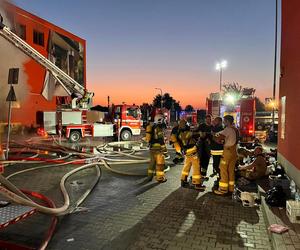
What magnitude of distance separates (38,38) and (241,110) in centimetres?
1736

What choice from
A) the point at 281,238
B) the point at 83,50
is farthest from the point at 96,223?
the point at 83,50

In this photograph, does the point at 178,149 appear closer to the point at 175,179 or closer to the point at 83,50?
the point at 175,179

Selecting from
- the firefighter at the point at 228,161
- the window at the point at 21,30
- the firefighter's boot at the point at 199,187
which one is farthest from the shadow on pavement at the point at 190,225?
the window at the point at 21,30

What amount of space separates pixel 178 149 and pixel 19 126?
1519cm

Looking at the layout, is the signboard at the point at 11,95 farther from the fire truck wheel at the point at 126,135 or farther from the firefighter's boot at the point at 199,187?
the fire truck wheel at the point at 126,135

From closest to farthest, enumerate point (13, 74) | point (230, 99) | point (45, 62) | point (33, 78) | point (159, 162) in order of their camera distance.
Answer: point (159, 162)
point (13, 74)
point (45, 62)
point (230, 99)
point (33, 78)

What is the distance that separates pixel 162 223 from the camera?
4754mm

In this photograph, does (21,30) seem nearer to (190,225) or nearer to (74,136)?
(74,136)

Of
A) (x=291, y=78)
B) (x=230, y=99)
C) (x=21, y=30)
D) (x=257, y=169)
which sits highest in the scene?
(x=21, y=30)

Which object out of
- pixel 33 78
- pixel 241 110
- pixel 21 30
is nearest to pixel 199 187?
pixel 241 110

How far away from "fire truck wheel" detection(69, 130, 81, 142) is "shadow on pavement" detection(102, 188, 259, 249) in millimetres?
12470

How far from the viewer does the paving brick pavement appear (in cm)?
407

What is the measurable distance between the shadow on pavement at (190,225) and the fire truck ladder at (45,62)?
8577 millimetres

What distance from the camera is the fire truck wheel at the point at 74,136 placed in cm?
1767
